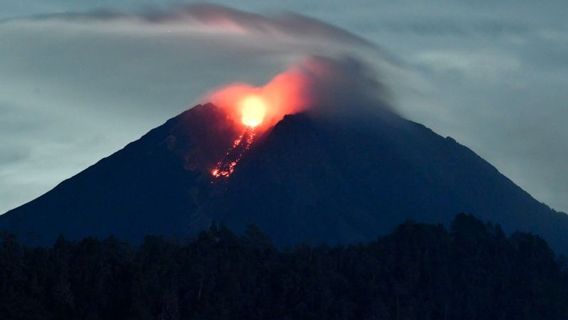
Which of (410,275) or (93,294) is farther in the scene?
(410,275)

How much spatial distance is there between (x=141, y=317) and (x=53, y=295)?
26.4 ft

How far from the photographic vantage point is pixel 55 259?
13212 cm

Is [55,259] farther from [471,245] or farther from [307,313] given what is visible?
[471,245]

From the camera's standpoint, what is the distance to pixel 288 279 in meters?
144

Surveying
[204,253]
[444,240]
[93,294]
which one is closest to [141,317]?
→ [93,294]

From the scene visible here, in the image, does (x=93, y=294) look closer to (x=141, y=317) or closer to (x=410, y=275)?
(x=141, y=317)

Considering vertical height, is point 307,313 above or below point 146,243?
below

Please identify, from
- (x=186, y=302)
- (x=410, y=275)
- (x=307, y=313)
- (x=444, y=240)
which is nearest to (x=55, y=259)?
(x=186, y=302)

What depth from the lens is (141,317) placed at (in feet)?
420

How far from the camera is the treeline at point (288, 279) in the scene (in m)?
129

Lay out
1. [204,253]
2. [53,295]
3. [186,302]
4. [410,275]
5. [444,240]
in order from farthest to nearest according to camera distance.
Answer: [444,240] < [410,275] < [204,253] < [186,302] < [53,295]

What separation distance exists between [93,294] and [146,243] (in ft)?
58.0

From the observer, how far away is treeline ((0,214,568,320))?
424 ft

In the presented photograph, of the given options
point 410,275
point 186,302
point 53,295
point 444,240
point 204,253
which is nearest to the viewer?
point 53,295
